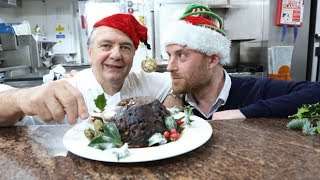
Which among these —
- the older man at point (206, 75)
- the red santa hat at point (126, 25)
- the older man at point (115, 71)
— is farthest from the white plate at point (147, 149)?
the red santa hat at point (126, 25)

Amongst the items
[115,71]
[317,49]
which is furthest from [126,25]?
[317,49]

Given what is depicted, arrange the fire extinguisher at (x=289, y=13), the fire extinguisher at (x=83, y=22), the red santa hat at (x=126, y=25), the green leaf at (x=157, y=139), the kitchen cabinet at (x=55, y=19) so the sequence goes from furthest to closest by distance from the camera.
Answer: the kitchen cabinet at (x=55, y=19), the fire extinguisher at (x=83, y=22), the fire extinguisher at (x=289, y=13), the red santa hat at (x=126, y=25), the green leaf at (x=157, y=139)

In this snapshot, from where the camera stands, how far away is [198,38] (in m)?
1.52

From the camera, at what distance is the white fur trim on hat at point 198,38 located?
1519 mm

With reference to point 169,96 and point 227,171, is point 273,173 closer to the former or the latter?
point 227,171

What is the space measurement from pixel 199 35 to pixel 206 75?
0.25 metres

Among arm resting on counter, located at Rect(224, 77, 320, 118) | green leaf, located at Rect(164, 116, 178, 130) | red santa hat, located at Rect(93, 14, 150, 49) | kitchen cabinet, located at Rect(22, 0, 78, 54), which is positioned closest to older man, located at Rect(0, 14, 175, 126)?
red santa hat, located at Rect(93, 14, 150, 49)

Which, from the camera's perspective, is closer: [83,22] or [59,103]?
[59,103]

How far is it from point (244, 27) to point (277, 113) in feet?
8.34

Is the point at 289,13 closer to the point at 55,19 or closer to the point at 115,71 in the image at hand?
the point at 115,71

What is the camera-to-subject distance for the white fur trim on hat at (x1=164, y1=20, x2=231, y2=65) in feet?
4.98

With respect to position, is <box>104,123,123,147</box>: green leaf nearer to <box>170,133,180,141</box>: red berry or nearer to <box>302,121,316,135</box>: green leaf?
<box>170,133,180,141</box>: red berry

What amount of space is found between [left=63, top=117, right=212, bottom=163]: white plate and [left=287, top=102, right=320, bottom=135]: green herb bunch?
0.31 m

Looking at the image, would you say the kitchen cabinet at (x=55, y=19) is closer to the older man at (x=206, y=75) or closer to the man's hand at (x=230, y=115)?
the older man at (x=206, y=75)
